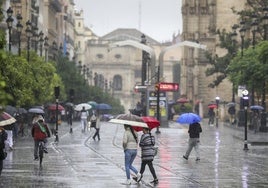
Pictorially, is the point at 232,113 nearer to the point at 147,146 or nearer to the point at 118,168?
the point at 118,168

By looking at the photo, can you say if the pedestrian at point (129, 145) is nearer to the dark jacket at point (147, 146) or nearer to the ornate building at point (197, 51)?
the dark jacket at point (147, 146)

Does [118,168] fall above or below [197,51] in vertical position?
below

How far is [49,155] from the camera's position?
33.8 metres

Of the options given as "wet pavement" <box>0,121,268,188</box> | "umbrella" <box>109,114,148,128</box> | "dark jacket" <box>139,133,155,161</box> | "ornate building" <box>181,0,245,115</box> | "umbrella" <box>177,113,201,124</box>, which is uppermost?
"ornate building" <box>181,0,245,115</box>

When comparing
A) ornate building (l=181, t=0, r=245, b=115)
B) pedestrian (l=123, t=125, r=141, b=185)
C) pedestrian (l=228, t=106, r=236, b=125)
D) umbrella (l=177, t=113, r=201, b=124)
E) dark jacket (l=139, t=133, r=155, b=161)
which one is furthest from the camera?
ornate building (l=181, t=0, r=245, b=115)

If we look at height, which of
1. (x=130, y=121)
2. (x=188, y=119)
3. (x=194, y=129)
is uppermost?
(x=130, y=121)

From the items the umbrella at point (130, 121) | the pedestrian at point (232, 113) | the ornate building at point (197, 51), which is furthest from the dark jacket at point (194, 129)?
the ornate building at point (197, 51)

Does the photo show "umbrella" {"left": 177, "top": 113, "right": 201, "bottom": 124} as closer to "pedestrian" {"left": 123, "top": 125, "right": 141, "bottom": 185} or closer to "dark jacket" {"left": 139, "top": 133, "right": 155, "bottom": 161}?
"dark jacket" {"left": 139, "top": 133, "right": 155, "bottom": 161}

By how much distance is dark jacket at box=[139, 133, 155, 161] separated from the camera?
22719 millimetres

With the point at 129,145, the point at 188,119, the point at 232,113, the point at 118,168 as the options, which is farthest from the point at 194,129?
the point at 232,113

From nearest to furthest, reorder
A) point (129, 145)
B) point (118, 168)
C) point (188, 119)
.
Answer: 1. point (129, 145)
2. point (118, 168)
3. point (188, 119)

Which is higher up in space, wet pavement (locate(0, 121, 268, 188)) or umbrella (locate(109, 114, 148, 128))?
umbrella (locate(109, 114, 148, 128))

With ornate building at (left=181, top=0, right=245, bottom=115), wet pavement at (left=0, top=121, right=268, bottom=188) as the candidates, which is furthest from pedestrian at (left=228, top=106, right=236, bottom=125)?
wet pavement at (left=0, top=121, right=268, bottom=188)

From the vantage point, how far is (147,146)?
22.8 meters
